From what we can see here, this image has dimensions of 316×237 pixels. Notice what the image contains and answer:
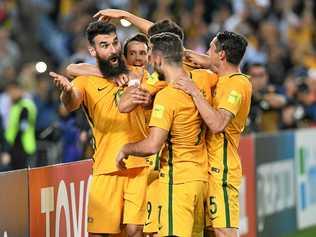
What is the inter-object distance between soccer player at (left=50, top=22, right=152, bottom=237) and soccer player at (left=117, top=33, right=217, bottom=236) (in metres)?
0.52

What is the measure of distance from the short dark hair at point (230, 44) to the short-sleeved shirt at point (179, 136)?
60 centimetres

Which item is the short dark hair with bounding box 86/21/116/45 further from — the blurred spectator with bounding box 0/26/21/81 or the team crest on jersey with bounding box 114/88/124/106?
the blurred spectator with bounding box 0/26/21/81

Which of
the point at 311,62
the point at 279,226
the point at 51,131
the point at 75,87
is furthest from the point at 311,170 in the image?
the point at 75,87

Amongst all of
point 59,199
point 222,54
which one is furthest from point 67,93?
point 222,54

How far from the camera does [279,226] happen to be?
47.3ft

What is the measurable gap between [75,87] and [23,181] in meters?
0.86

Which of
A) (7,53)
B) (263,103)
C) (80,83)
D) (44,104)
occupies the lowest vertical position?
(80,83)

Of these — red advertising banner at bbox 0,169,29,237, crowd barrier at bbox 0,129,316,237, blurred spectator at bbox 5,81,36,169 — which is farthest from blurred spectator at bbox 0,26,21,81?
red advertising banner at bbox 0,169,29,237

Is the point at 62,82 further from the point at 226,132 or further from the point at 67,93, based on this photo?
the point at 226,132

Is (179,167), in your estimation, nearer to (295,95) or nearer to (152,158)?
(152,158)

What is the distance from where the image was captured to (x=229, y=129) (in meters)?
8.95

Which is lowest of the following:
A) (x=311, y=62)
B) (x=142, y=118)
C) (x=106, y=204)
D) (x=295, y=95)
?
(x=106, y=204)

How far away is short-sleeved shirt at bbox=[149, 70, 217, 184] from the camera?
8.44m

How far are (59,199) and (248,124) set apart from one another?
549 centimetres
